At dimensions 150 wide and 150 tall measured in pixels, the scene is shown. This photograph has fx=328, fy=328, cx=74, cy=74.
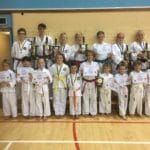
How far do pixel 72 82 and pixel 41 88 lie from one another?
2.12ft

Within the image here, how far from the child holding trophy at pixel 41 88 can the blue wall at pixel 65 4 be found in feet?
5.02

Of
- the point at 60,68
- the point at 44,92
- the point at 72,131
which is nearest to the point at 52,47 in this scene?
the point at 60,68

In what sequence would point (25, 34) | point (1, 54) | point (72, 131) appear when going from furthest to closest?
point (1, 54) < point (25, 34) < point (72, 131)

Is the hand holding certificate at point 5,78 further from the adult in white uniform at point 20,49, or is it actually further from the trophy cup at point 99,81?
the trophy cup at point 99,81

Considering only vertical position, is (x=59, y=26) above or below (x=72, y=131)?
above

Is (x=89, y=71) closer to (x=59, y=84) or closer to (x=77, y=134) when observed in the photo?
(x=59, y=84)

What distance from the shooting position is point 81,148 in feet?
16.1

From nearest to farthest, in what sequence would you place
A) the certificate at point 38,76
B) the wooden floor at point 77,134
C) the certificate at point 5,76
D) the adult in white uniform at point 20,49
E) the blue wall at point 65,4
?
the wooden floor at point 77,134
the certificate at point 38,76
the certificate at point 5,76
the adult in white uniform at point 20,49
the blue wall at point 65,4

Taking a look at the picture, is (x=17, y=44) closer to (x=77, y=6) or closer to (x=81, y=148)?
(x=77, y=6)

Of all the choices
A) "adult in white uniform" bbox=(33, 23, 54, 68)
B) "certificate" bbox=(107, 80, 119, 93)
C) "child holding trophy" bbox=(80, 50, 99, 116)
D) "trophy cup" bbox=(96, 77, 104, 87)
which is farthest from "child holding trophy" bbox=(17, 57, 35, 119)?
"certificate" bbox=(107, 80, 119, 93)

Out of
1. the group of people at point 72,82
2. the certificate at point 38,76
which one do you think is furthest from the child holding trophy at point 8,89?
the certificate at point 38,76

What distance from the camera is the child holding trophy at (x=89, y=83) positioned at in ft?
22.3

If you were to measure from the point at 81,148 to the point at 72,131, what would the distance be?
0.91 meters

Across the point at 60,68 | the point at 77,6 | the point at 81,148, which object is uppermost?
the point at 77,6
